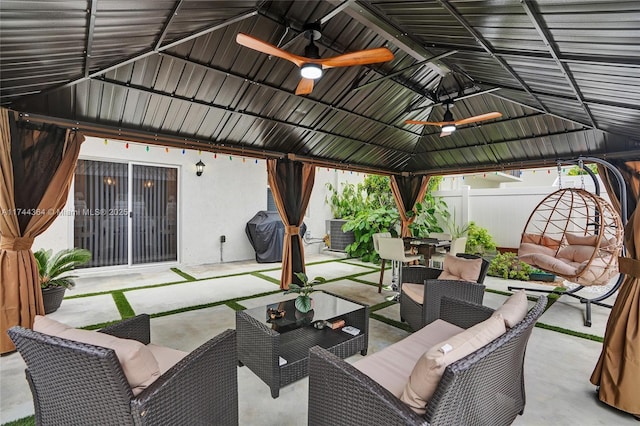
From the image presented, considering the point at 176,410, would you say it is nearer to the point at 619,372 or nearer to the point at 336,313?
the point at 336,313

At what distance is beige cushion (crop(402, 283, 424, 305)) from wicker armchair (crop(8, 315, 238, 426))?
2317 mm

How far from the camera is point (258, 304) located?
177 inches

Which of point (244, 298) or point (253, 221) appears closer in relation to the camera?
point (244, 298)

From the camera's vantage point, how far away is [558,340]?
10.8 feet

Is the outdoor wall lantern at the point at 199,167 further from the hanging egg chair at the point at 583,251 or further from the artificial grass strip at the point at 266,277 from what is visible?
the hanging egg chair at the point at 583,251

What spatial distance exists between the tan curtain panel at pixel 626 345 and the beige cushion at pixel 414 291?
1.46m

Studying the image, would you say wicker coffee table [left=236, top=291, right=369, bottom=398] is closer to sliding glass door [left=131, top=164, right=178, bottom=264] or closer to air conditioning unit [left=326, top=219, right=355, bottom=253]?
sliding glass door [left=131, top=164, right=178, bottom=264]

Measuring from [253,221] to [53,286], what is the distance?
4.58 metres

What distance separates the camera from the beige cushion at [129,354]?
130cm

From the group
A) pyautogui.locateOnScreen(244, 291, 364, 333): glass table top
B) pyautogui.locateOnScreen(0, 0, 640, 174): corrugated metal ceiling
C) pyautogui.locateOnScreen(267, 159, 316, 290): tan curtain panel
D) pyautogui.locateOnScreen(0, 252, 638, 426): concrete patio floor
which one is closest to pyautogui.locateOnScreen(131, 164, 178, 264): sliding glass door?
pyautogui.locateOnScreen(0, 252, 638, 426): concrete patio floor

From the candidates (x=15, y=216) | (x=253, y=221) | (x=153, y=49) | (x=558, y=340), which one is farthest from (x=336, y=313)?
(x=253, y=221)

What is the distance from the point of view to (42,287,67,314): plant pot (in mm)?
3957

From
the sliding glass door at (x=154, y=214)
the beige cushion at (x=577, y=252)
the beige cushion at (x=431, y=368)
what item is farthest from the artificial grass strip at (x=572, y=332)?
the sliding glass door at (x=154, y=214)

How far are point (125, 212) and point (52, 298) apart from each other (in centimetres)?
288
